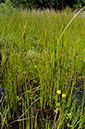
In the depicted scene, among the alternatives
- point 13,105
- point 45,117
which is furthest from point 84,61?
point 13,105

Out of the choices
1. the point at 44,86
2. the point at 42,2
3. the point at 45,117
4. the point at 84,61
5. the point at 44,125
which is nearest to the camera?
the point at 44,125

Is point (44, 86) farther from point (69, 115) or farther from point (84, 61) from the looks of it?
point (84, 61)

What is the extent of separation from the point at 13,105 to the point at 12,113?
69 millimetres

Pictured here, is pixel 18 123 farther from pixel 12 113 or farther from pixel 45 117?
pixel 45 117

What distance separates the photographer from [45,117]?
1059 mm

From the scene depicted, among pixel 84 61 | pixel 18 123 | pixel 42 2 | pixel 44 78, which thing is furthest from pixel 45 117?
pixel 42 2

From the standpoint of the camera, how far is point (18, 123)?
1014mm

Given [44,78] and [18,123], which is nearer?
[18,123]

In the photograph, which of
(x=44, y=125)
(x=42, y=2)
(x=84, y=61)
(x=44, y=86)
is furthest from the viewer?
(x=42, y=2)

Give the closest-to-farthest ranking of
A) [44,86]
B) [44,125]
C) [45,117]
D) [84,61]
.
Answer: [44,125]
[45,117]
[44,86]
[84,61]

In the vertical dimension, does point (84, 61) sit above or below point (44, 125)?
above

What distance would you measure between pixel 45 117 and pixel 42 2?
988 cm

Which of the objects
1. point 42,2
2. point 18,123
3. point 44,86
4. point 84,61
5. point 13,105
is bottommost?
point 18,123

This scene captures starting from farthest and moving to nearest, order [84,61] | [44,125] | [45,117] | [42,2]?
1. [42,2]
2. [84,61]
3. [45,117]
4. [44,125]
